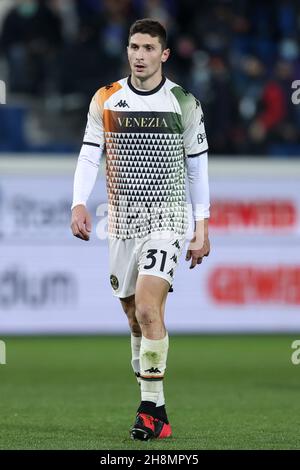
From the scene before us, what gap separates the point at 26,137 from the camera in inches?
718

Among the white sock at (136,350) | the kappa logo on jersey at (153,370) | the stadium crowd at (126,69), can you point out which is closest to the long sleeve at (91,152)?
the white sock at (136,350)

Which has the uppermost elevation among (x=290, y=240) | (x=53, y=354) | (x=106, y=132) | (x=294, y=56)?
(x=294, y=56)

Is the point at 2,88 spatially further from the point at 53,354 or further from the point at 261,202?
the point at 261,202

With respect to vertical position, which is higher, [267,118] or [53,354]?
[267,118]

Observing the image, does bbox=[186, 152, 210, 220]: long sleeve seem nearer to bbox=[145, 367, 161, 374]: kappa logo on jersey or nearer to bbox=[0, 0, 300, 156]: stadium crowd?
bbox=[145, 367, 161, 374]: kappa logo on jersey

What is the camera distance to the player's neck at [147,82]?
809 cm

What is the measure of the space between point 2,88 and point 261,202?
4.27 meters

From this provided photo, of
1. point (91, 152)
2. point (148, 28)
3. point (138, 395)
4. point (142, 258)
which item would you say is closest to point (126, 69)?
point (138, 395)

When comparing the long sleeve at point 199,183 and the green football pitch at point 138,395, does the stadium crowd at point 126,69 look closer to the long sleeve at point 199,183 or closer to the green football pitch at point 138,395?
the green football pitch at point 138,395

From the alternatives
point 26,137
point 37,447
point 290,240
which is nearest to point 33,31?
point 26,137

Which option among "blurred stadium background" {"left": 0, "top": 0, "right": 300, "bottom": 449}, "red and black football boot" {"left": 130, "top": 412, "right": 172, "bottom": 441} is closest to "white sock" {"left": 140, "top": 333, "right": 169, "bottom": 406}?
"red and black football boot" {"left": 130, "top": 412, "right": 172, "bottom": 441}

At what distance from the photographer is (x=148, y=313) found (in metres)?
7.80

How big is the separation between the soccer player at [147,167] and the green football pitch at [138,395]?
598 mm

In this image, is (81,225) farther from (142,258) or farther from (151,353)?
(151,353)
